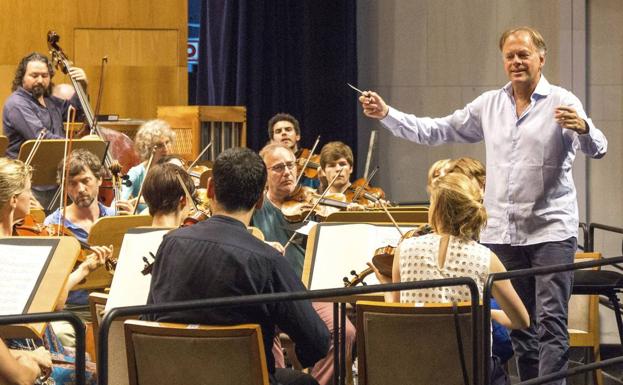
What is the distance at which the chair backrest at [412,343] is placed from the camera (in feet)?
10.4

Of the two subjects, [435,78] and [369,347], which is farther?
[435,78]

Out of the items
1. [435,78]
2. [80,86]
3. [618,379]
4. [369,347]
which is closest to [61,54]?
[80,86]

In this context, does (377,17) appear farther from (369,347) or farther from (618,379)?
(369,347)

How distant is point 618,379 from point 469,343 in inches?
111

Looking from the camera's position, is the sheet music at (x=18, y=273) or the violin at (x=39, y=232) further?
the violin at (x=39, y=232)

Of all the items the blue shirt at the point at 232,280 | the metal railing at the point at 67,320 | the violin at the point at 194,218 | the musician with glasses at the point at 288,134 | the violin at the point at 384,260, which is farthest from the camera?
the musician with glasses at the point at 288,134

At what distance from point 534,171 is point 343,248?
0.85 m

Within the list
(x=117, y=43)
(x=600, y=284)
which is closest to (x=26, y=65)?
(x=117, y=43)

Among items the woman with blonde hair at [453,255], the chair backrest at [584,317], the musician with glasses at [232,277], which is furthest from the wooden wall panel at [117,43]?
the musician with glasses at [232,277]

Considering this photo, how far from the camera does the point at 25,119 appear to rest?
7039 millimetres

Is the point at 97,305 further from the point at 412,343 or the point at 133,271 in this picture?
the point at 412,343

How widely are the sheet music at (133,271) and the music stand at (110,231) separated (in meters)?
0.64

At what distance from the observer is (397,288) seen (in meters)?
3.00

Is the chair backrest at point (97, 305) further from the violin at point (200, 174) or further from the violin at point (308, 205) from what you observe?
the violin at point (200, 174)
